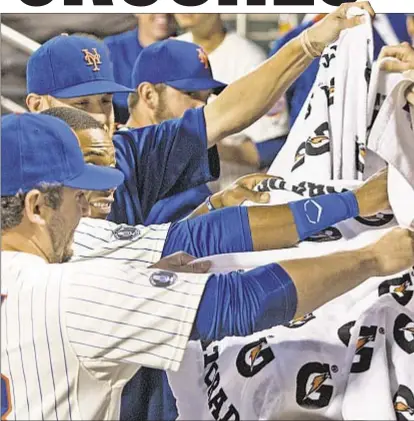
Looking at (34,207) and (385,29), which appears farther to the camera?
(385,29)

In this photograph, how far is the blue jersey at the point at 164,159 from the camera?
40.7 inches

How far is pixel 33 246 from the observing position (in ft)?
3.13

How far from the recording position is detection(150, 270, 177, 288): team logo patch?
92cm

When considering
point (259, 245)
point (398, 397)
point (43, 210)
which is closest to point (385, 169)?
point (259, 245)

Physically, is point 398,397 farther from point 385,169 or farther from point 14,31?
point 14,31

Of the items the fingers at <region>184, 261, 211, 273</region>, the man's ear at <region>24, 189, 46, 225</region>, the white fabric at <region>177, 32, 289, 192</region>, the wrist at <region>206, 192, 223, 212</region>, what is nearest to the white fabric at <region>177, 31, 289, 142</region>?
the white fabric at <region>177, 32, 289, 192</region>

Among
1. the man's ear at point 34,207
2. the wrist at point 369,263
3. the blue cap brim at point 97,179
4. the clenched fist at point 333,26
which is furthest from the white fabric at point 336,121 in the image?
the man's ear at point 34,207

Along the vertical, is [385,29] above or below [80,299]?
above

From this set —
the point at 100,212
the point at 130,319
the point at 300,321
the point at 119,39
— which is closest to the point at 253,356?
the point at 300,321

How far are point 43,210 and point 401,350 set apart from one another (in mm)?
516

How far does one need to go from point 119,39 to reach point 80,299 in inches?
15.5

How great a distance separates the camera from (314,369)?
98cm

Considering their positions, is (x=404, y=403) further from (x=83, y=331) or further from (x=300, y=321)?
(x=83, y=331)

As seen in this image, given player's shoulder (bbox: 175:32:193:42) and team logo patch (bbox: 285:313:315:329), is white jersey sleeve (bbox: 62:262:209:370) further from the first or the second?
player's shoulder (bbox: 175:32:193:42)
